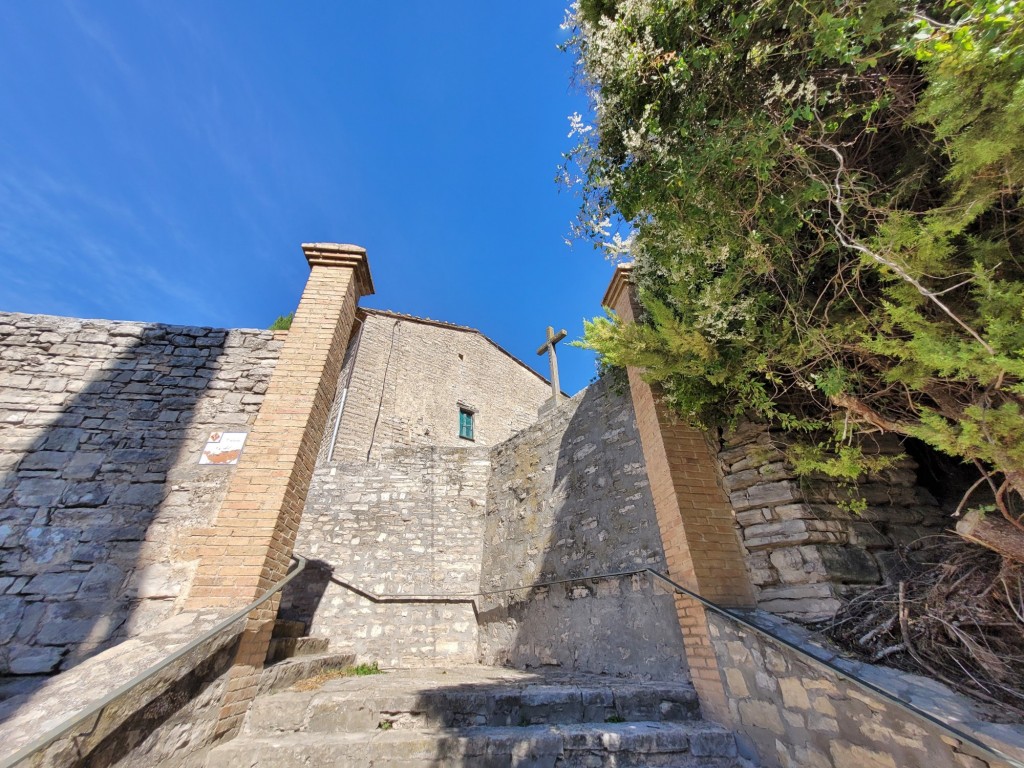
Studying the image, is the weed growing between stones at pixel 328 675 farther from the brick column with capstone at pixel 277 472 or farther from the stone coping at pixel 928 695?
the stone coping at pixel 928 695

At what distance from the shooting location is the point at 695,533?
3.55 metres

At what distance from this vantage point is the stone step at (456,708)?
299 cm

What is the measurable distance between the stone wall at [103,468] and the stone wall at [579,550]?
168 inches

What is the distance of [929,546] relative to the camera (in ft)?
10.6

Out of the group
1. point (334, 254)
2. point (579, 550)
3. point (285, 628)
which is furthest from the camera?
point (579, 550)

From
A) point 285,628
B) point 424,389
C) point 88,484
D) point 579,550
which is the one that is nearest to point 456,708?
point 285,628

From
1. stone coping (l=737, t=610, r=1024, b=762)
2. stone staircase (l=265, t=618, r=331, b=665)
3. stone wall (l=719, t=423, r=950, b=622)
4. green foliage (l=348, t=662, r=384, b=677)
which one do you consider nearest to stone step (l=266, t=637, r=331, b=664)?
stone staircase (l=265, t=618, r=331, b=665)

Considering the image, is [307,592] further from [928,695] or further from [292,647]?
[928,695]

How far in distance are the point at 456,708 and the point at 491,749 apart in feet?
2.07

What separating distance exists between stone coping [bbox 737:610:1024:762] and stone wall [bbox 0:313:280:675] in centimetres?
462

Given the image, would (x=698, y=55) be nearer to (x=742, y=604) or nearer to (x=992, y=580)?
(x=992, y=580)

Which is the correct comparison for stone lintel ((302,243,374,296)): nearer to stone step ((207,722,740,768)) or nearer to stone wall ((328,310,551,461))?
stone step ((207,722,740,768))

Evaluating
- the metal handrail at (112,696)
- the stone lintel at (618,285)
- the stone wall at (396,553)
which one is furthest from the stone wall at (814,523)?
the stone wall at (396,553)

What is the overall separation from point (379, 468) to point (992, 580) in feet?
26.6
